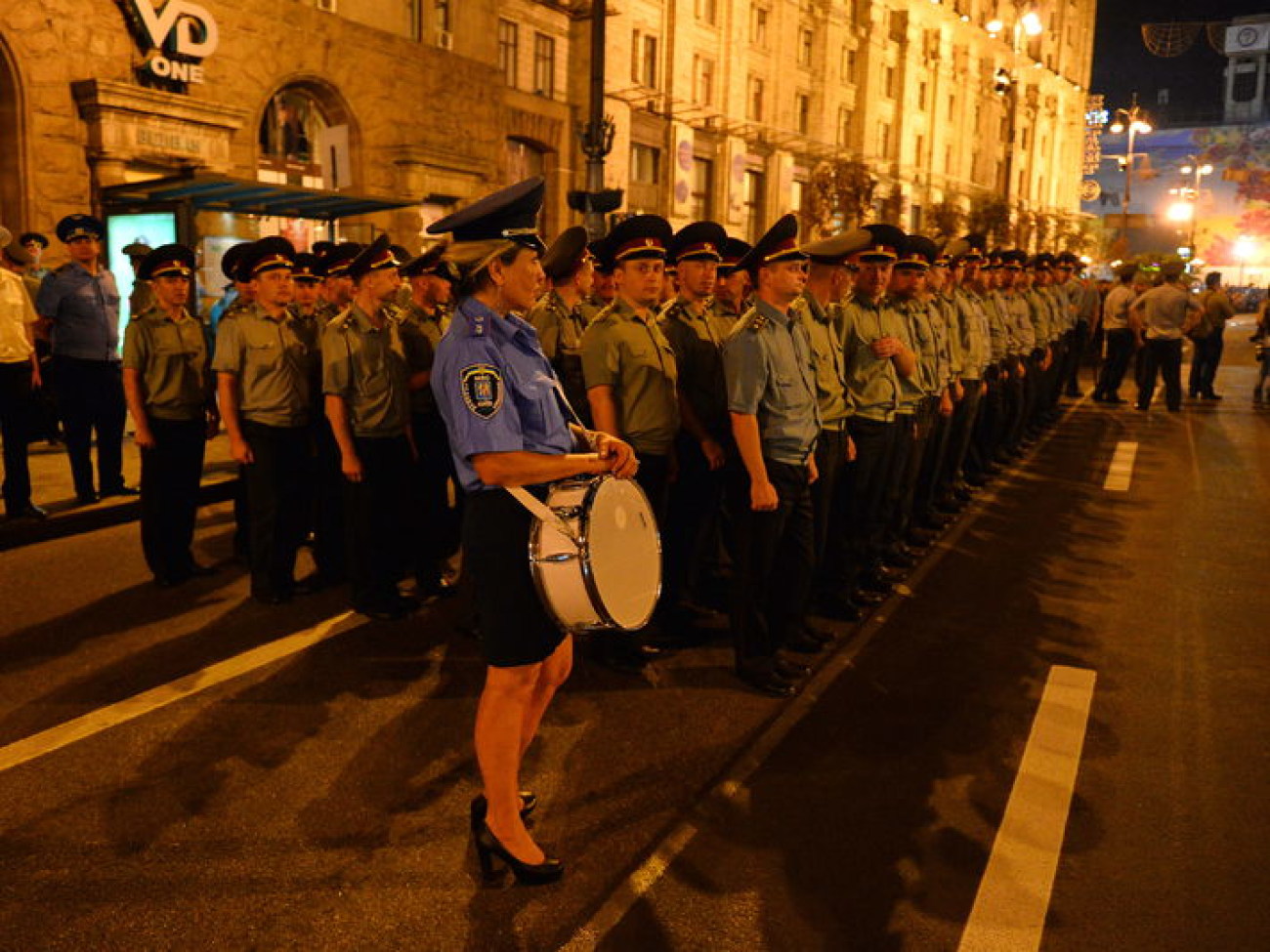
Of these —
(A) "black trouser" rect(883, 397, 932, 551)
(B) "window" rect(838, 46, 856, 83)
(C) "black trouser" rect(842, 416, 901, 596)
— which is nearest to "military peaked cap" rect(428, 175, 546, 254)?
(C) "black trouser" rect(842, 416, 901, 596)

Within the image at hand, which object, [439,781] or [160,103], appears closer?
[439,781]

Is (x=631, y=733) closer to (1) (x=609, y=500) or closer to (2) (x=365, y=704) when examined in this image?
(2) (x=365, y=704)

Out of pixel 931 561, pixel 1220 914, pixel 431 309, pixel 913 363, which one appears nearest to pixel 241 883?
pixel 1220 914

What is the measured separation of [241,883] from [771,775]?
77.7 inches

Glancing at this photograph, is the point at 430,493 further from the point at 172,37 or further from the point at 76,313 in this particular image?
the point at 172,37

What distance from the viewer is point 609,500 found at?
11.0 ft

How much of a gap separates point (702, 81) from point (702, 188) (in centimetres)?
393

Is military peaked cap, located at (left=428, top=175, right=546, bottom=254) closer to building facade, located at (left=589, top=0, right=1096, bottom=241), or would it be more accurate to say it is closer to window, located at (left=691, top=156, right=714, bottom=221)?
building facade, located at (left=589, top=0, right=1096, bottom=241)

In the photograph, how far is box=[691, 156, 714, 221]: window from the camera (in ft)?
137

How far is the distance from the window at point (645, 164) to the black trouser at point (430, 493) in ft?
105

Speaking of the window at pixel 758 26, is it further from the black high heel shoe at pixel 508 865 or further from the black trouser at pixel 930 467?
the black high heel shoe at pixel 508 865

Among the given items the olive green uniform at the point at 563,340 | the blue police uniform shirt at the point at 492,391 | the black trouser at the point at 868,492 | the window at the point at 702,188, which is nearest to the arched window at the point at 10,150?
the olive green uniform at the point at 563,340

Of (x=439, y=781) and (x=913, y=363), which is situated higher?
(x=913, y=363)

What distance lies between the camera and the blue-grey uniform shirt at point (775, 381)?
499cm
